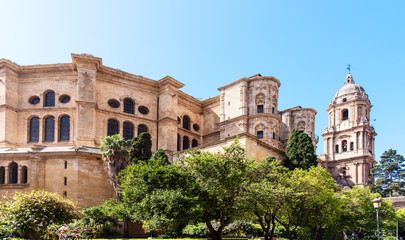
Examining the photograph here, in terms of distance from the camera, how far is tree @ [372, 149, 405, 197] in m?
51.5

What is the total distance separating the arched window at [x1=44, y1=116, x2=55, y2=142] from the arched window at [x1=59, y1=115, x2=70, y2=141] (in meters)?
0.78

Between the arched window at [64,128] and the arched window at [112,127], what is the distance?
416cm

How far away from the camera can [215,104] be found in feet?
147

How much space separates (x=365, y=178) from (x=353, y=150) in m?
4.85

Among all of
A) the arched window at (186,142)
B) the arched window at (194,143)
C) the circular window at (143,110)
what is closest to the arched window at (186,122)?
the arched window at (186,142)

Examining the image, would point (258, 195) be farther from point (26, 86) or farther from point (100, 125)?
point (26, 86)

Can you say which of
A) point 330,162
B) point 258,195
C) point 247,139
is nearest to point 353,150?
point 330,162

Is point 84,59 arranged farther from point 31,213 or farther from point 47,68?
point 31,213

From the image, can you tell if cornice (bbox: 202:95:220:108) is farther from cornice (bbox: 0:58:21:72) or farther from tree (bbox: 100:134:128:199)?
cornice (bbox: 0:58:21:72)

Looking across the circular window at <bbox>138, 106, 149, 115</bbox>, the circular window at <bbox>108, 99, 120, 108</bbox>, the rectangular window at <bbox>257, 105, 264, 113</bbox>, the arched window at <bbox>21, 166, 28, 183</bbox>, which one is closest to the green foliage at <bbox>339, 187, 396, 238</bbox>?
the rectangular window at <bbox>257, 105, 264, 113</bbox>

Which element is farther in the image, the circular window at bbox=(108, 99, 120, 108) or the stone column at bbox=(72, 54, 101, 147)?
the circular window at bbox=(108, 99, 120, 108)

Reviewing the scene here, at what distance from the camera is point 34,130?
35156mm

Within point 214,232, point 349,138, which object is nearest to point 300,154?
point 214,232

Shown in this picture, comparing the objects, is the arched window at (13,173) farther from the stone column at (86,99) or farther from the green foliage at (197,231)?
the green foliage at (197,231)
